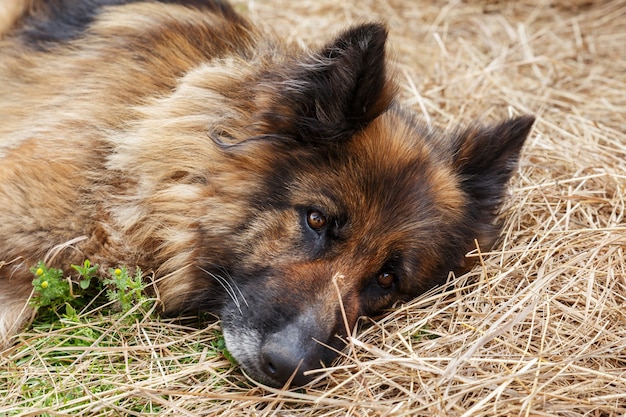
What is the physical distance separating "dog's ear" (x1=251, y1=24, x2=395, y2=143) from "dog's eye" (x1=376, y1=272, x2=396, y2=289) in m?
0.66

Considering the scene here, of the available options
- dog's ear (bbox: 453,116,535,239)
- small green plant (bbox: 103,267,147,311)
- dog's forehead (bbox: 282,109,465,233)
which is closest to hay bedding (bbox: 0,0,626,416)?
small green plant (bbox: 103,267,147,311)

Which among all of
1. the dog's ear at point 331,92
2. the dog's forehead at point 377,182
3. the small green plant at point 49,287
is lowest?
the small green plant at point 49,287

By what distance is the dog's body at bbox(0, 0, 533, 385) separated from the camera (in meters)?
2.85

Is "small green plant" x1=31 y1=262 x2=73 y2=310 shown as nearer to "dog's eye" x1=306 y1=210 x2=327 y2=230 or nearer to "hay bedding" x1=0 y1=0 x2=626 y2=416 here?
"hay bedding" x1=0 y1=0 x2=626 y2=416

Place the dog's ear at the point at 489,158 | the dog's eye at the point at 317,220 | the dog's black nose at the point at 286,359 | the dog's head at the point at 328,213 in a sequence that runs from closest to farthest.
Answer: the dog's black nose at the point at 286,359
the dog's head at the point at 328,213
the dog's eye at the point at 317,220
the dog's ear at the point at 489,158

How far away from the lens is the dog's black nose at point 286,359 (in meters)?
2.60

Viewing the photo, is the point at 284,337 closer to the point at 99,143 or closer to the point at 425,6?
the point at 99,143

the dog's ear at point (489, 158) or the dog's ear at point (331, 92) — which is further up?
the dog's ear at point (331, 92)

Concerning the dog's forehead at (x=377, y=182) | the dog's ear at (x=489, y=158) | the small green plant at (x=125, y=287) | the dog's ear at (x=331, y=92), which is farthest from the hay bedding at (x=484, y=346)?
the dog's ear at (x=331, y=92)

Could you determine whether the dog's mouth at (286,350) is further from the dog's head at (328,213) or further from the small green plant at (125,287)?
the small green plant at (125,287)

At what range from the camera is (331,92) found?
2902 mm

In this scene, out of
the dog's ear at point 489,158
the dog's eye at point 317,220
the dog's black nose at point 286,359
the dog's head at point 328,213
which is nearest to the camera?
the dog's black nose at point 286,359

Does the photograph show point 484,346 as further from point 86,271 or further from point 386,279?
point 86,271

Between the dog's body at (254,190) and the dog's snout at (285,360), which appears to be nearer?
the dog's snout at (285,360)
